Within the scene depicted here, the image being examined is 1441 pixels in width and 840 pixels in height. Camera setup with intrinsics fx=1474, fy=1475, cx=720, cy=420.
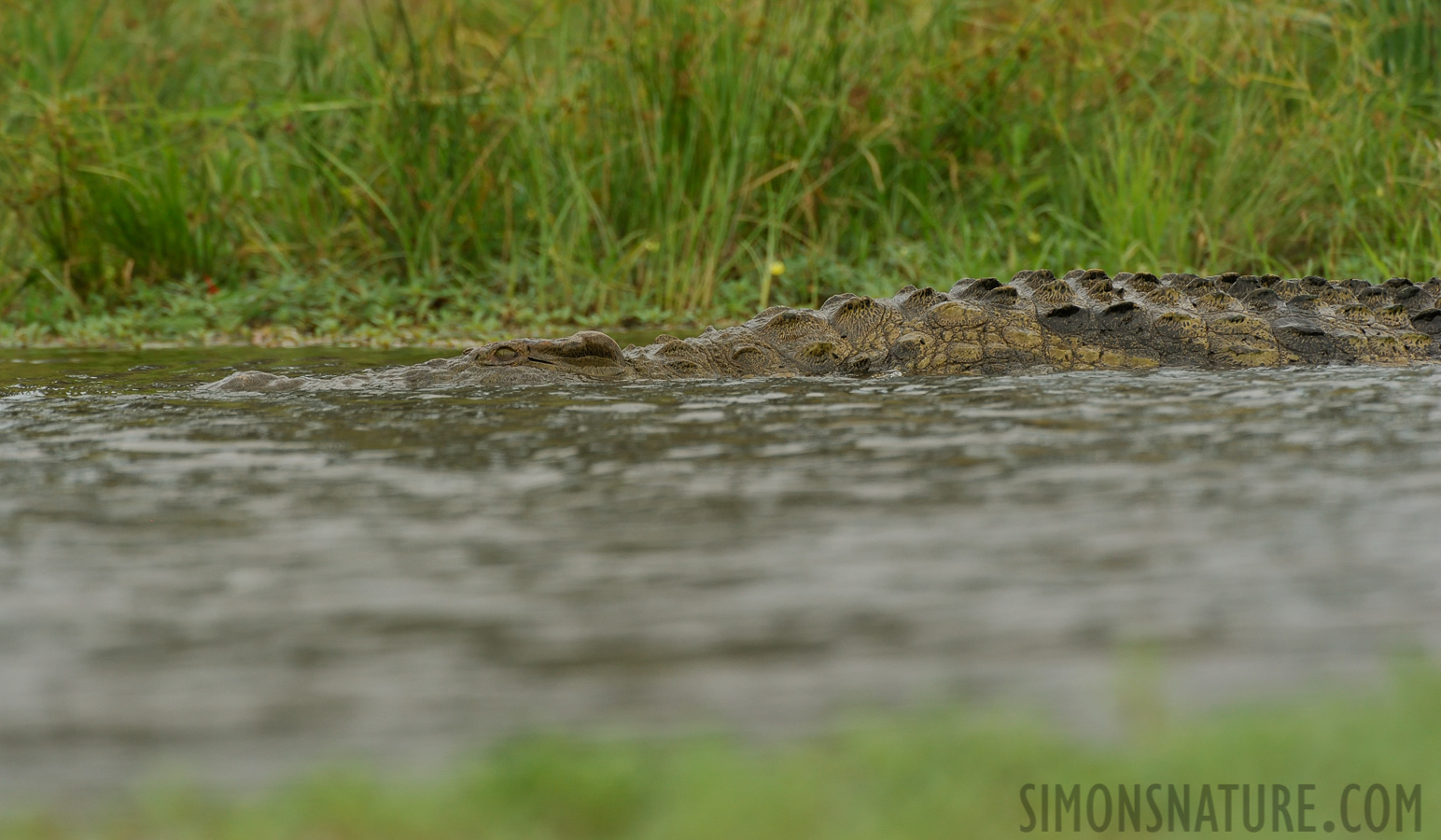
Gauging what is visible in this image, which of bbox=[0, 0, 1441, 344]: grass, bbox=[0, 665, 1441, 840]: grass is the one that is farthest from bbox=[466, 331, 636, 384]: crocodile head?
bbox=[0, 665, 1441, 840]: grass

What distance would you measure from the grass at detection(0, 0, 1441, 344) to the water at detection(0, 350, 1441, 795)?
3787 millimetres

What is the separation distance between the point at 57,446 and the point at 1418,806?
314cm

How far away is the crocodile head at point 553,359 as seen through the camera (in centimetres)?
486

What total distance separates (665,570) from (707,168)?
565 centimetres

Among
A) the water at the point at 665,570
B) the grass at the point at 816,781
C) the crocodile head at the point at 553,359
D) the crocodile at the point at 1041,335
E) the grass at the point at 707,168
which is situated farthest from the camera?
the grass at the point at 707,168

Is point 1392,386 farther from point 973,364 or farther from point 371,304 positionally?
point 371,304

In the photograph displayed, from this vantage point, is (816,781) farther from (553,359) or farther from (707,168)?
(707,168)

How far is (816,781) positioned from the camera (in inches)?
61.2

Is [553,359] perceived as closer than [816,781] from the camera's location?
No

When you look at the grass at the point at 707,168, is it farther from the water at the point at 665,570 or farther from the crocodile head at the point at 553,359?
the water at the point at 665,570

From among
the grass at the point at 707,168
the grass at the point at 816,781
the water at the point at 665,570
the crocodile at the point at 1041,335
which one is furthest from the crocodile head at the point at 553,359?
the grass at the point at 816,781

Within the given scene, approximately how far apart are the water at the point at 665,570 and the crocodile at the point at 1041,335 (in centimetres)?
125

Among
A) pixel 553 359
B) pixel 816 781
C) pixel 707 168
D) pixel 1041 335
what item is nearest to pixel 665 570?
pixel 816 781

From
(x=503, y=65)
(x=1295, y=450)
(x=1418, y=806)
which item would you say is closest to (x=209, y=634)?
(x=1418, y=806)
